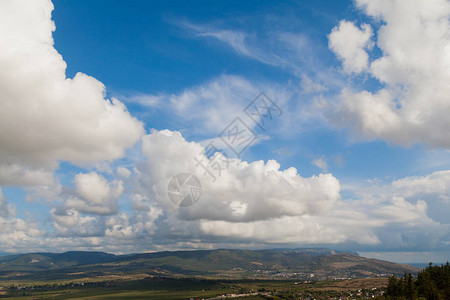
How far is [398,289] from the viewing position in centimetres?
15500

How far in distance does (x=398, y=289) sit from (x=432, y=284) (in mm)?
16410

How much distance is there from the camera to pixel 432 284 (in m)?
154
